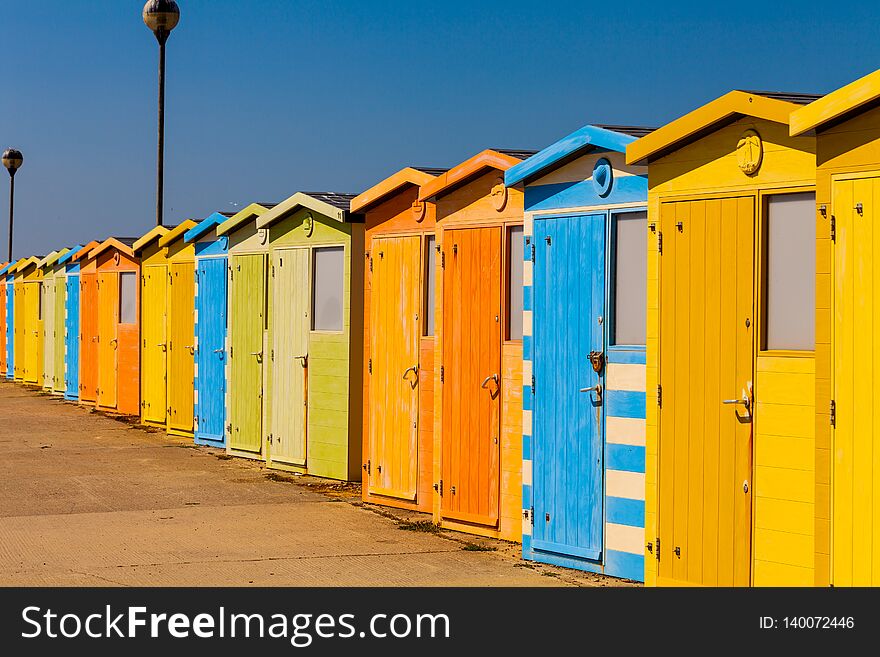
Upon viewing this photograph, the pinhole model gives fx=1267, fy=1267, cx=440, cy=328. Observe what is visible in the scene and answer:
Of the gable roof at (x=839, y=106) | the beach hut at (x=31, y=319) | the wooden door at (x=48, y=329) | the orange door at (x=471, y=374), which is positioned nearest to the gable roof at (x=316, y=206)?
the orange door at (x=471, y=374)

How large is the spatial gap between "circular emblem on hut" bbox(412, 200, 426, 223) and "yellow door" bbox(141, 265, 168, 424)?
842 cm

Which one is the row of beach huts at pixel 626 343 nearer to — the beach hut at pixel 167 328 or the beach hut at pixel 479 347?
the beach hut at pixel 479 347

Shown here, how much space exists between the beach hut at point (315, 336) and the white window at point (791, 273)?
626 centimetres

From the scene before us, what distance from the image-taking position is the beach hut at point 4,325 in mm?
33219

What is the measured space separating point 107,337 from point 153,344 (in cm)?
A: 259

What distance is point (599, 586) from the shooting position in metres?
8.37

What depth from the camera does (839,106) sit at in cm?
643

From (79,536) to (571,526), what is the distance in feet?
12.8

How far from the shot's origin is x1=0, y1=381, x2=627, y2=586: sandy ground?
849cm

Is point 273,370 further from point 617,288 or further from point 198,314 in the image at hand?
point 617,288

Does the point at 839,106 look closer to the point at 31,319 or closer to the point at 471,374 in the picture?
the point at 471,374

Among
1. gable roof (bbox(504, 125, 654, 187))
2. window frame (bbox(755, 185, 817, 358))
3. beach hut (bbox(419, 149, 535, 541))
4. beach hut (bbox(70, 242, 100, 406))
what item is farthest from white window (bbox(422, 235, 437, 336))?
beach hut (bbox(70, 242, 100, 406))

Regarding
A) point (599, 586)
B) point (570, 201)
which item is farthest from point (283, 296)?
point (599, 586)

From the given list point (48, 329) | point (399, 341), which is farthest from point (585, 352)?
point (48, 329)
